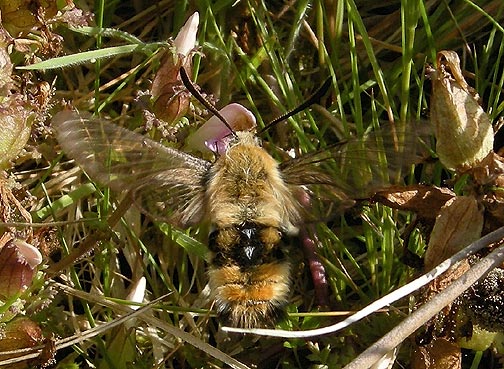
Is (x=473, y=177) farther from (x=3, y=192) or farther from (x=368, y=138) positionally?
(x=3, y=192)

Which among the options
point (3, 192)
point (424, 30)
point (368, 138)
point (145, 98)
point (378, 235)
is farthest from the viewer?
point (424, 30)

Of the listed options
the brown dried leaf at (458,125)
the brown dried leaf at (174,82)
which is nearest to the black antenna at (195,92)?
the brown dried leaf at (174,82)

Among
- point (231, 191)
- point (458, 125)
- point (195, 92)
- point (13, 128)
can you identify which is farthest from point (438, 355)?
point (13, 128)

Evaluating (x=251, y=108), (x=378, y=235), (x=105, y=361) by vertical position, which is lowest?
(x=105, y=361)

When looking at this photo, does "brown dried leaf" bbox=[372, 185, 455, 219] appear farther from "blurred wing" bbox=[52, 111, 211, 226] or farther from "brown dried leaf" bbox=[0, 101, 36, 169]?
"brown dried leaf" bbox=[0, 101, 36, 169]

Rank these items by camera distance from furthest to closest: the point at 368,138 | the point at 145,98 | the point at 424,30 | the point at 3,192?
the point at 424,30
the point at 145,98
the point at 3,192
the point at 368,138

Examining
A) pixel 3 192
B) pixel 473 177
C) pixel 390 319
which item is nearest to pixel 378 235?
pixel 390 319

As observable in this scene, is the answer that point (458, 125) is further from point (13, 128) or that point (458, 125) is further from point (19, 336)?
point (19, 336)

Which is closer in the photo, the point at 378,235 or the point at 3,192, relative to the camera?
the point at 3,192
